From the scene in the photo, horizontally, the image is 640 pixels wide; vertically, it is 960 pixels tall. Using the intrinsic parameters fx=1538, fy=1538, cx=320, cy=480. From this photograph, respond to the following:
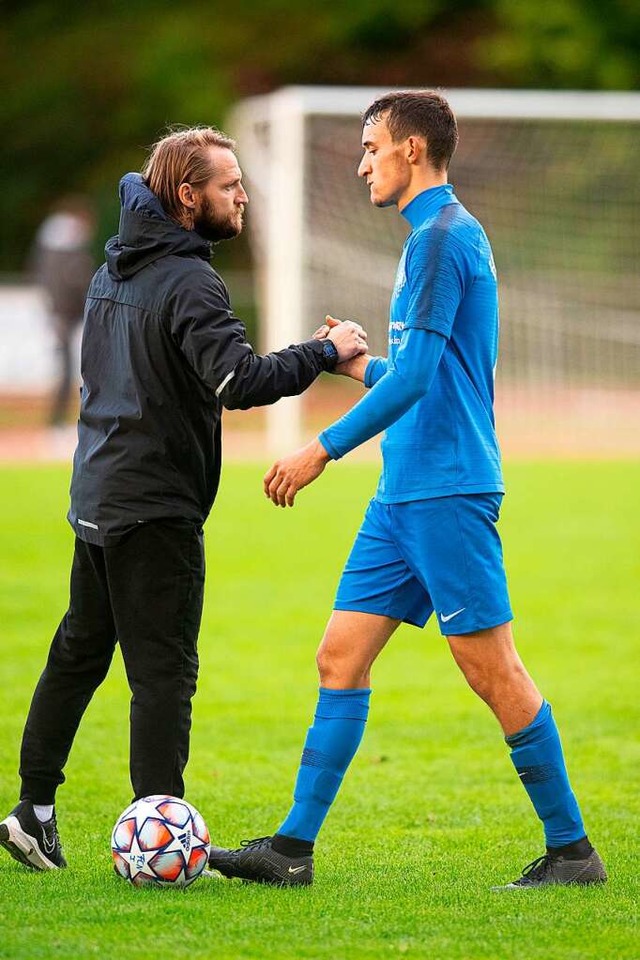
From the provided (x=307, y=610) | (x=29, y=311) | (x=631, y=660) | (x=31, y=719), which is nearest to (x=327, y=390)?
(x=29, y=311)

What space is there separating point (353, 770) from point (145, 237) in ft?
9.20

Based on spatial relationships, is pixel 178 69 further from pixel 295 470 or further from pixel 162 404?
pixel 295 470

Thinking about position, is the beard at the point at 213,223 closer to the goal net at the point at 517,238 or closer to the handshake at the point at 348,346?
the handshake at the point at 348,346

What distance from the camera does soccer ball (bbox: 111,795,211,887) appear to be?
14.2 ft

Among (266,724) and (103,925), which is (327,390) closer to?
(266,724)

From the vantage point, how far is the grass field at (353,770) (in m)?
3.95

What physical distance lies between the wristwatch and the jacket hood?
447 millimetres

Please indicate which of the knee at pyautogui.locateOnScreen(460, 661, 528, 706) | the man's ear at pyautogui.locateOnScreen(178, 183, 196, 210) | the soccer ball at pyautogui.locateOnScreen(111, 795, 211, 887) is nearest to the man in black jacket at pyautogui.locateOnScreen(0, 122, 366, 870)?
the man's ear at pyautogui.locateOnScreen(178, 183, 196, 210)

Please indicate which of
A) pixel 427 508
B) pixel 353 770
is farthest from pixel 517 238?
pixel 427 508

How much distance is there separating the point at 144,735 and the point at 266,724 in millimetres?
2760

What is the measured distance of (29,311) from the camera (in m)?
24.1

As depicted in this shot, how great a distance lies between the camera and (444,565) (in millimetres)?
4336

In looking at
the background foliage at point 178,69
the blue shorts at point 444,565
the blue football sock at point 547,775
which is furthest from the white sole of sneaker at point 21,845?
the background foliage at point 178,69

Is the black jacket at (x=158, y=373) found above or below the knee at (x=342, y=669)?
above
